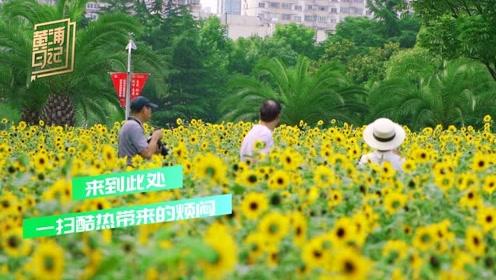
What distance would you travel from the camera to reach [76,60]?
20.1 meters

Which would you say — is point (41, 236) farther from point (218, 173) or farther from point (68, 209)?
point (218, 173)

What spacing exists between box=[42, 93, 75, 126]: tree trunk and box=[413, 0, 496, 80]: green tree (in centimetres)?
687

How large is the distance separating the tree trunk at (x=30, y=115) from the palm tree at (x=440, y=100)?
7.24m

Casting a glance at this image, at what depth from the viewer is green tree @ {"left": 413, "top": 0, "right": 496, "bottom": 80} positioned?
56.9 feet

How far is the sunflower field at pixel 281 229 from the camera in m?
2.89

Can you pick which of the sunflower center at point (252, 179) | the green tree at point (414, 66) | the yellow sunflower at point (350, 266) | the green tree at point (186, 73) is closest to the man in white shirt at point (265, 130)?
the sunflower center at point (252, 179)

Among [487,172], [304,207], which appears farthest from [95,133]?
[304,207]

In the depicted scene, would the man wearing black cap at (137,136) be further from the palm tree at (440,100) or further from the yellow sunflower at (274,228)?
the palm tree at (440,100)

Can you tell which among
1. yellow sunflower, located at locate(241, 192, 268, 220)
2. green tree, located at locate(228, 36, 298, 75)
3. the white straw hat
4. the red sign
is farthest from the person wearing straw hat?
green tree, located at locate(228, 36, 298, 75)

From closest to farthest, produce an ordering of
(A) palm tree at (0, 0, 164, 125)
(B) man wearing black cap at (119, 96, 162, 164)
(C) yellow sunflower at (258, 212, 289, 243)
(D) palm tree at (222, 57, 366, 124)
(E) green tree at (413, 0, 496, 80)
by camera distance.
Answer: (C) yellow sunflower at (258, 212, 289, 243)
(B) man wearing black cap at (119, 96, 162, 164)
(E) green tree at (413, 0, 496, 80)
(A) palm tree at (0, 0, 164, 125)
(D) palm tree at (222, 57, 366, 124)

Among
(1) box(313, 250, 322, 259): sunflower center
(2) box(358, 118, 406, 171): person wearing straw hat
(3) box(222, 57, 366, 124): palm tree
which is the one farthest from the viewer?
(3) box(222, 57, 366, 124): palm tree

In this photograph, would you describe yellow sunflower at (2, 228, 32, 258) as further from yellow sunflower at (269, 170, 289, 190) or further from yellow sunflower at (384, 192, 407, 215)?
yellow sunflower at (384, 192, 407, 215)

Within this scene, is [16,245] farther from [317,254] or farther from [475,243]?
[475,243]

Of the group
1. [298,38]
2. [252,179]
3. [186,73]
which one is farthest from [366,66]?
[252,179]
